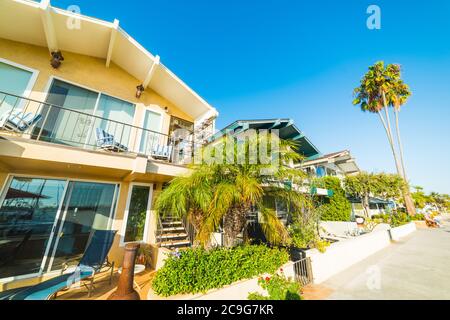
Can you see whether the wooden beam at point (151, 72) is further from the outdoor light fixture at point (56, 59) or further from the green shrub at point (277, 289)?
the green shrub at point (277, 289)

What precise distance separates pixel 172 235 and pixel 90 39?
8.58 metres

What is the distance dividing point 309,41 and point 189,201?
1282cm

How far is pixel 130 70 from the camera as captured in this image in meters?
8.15

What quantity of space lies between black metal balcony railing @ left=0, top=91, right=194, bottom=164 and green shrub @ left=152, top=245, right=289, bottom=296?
4.22 metres

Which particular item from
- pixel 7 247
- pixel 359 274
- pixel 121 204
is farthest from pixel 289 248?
pixel 7 247

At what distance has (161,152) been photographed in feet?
23.5

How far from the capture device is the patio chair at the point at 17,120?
15.1ft

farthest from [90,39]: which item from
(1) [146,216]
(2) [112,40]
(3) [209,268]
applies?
(3) [209,268]

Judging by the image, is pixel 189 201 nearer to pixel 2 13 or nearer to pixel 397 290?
pixel 397 290

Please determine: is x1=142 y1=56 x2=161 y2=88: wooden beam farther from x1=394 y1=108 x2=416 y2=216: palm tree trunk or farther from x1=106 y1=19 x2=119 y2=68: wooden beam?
x1=394 y1=108 x2=416 y2=216: palm tree trunk

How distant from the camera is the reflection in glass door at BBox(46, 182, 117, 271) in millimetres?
5551

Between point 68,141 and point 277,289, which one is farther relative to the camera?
point 68,141

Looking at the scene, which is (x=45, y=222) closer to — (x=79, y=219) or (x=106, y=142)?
(x=79, y=219)
